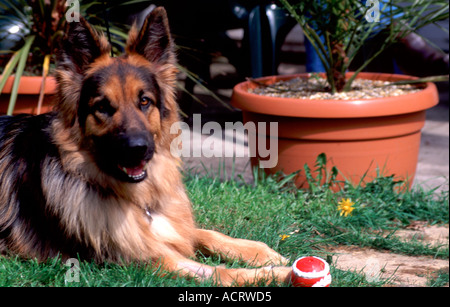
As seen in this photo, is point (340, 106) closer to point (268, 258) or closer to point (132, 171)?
point (268, 258)

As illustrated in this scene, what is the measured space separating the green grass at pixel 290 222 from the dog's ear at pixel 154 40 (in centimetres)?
107

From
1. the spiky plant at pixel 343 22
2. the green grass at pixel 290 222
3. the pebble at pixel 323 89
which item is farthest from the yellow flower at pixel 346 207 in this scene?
the spiky plant at pixel 343 22

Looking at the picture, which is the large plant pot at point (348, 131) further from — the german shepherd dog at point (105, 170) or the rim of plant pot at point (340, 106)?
the german shepherd dog at point (105, 170)

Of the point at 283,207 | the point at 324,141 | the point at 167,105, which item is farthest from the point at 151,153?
the point at 324,141

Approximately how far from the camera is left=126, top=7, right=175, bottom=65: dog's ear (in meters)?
2.80

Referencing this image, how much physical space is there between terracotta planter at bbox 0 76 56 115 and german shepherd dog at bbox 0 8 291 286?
47.5 inches

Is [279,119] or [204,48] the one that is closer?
[279,119]

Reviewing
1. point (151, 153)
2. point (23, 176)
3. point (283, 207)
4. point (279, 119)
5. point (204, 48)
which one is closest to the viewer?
point (151, 153)

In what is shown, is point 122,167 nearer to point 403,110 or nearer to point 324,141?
point 324,141

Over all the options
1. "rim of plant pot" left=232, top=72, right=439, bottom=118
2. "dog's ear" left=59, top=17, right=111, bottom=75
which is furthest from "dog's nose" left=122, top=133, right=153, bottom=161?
"rim of plant pot" left=232, top=72, right=439, bottom=118

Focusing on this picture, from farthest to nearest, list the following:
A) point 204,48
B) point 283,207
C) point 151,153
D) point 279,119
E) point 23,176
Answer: point 204,48 → point 279,119 → point 283,207 → point 23,176 → point 151,153

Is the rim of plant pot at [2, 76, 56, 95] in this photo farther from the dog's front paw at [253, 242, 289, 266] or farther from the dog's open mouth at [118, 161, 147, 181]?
the dog's front paw at [253, 242, 289, 266]

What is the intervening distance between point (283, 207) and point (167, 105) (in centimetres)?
121

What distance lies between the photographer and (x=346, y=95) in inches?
166
